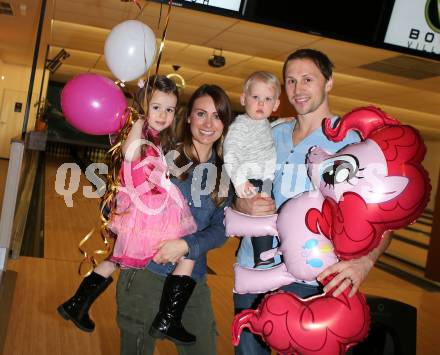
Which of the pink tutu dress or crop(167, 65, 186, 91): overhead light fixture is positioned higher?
crop(167, 65, 186, 91): overhead light fixture

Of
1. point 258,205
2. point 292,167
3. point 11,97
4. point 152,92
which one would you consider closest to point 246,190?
point 258,205

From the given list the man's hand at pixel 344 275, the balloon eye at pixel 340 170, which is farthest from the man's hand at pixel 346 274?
the balloon eye at pixel 340 170

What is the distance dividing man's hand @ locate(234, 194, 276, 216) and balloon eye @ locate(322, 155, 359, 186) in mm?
232

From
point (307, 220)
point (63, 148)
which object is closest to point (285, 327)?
point (307, 220)

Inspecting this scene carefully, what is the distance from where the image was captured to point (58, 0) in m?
4.99

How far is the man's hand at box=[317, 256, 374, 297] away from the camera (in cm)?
140

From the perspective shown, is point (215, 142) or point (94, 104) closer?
point (94, 104)

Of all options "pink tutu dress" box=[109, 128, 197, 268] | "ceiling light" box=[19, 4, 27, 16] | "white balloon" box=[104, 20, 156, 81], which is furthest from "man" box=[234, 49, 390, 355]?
"ceiling light" box=[19, 4, 27, 16]

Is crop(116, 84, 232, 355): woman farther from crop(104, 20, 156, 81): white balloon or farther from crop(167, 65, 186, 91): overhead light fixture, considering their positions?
crop(104, 20, 156, 81): white balloon

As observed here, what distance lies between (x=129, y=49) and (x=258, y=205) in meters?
0.64

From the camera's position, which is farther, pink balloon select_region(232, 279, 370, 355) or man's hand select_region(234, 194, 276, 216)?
man's hand select_region(234, 194, 276, 216)

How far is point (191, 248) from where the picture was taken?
1.55m

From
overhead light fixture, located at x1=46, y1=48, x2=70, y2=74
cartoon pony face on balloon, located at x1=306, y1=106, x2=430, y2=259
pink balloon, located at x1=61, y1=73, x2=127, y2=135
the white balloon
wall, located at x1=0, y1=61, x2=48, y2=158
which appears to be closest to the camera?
cartoon pony face on balloon, located at x1=306, y1=106, x2=430, y2=259

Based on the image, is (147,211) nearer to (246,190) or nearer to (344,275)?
(246,190)
